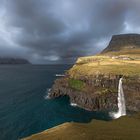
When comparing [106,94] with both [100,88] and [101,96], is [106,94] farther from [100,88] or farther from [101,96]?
[100,88]

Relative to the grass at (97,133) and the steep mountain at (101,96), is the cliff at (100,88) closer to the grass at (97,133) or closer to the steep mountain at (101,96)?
the steep mountain at (101,96)

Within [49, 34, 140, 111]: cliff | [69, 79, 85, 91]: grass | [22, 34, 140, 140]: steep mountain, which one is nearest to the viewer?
[22, 34, 140, 140]: steep mountain

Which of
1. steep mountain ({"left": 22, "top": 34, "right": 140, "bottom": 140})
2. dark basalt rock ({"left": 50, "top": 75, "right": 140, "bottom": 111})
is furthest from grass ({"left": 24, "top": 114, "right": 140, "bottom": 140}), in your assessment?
dark basalt rock ({"left": 50, "top": 75, "right": 140, "bottom": 111})

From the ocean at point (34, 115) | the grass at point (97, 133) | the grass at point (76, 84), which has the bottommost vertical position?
the ocean at point (34, 115)

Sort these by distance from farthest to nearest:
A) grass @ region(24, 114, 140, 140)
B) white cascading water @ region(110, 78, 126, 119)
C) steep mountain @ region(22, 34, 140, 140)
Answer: white cascading water @ region(110, 78, 126, 119) < steep mountain @ region(22, 34, 140, 140) < grass @ region(24, 114, 140, 140)

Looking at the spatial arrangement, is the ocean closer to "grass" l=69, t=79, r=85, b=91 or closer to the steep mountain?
the steep mountain

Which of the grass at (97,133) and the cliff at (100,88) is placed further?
the cliff at (100,88)

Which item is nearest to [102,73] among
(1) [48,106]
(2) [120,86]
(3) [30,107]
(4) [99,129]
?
(2) [120,86]

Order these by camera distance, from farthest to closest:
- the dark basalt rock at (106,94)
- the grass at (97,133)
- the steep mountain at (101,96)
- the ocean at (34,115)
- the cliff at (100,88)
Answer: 1. the cliff at (100,88)
2. the dark basalt rock at (106,94)
3. the ocean at (34,115)
4. the steep mountain at (101,96)
5. the grass at (97,133)

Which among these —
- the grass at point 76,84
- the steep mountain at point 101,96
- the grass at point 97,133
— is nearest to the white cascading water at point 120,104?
the steep mountain at point 101,96

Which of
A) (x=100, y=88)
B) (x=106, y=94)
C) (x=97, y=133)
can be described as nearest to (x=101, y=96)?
(x=106, y=94)

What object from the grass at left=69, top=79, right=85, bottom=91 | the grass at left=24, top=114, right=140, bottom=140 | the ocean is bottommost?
the ocean

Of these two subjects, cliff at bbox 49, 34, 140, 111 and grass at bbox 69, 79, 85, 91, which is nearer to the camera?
cliff at bbox 49, 34, 140, 111
